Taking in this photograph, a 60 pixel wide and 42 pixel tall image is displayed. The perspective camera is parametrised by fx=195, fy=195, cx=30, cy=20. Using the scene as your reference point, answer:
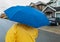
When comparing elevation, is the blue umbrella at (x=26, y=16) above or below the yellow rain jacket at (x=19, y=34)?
above

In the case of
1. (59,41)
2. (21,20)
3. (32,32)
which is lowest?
(59,41)

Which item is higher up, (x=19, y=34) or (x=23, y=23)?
(x=23, y=23)

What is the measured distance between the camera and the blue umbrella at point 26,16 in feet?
8.58

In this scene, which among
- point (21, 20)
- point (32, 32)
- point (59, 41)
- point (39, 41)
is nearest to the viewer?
point (21, 20)

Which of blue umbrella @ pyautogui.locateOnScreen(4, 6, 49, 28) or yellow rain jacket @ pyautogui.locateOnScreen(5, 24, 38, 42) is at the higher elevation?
blue umbrella @ pyautogui.locateOnScreen(4, 6, 49, 28)

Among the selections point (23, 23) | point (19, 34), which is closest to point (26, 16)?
point (23, 23)

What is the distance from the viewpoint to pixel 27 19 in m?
2.63

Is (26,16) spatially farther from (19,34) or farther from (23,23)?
A: (19,34)

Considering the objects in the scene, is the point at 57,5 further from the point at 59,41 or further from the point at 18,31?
the point at 18,31

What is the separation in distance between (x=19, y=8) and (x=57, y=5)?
90.8 ft

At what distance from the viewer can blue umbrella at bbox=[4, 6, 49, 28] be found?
2615 mm

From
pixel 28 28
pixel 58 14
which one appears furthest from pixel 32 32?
pixel 58 14

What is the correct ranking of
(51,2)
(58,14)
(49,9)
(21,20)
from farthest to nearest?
(51,2) < (49,9) < (58,14) < (21,20)

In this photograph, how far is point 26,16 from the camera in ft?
8.61
